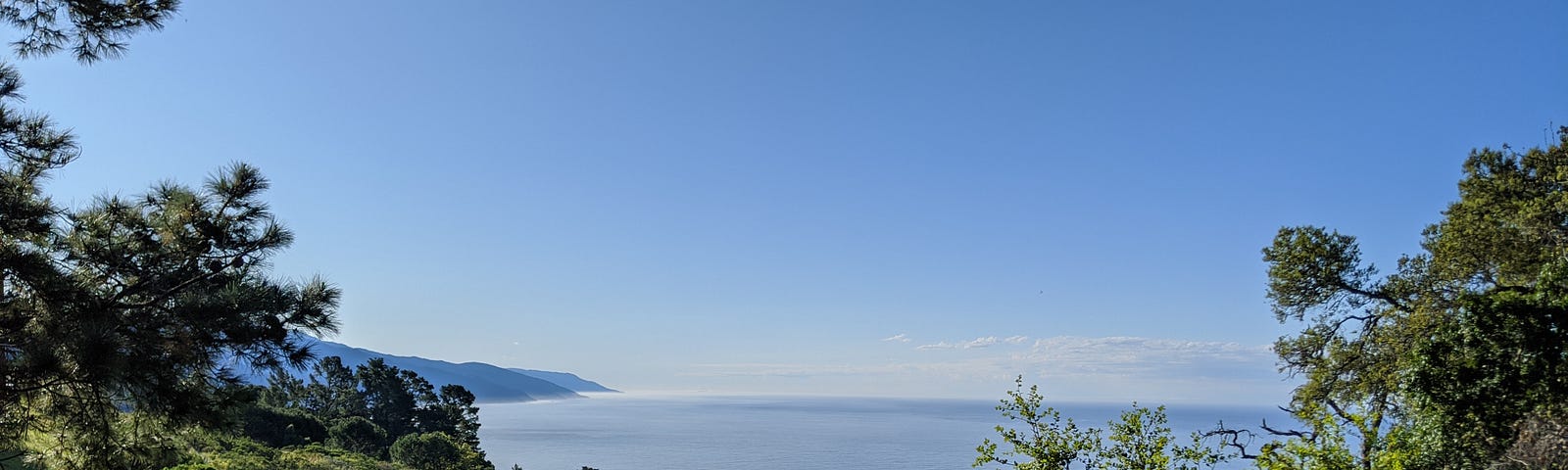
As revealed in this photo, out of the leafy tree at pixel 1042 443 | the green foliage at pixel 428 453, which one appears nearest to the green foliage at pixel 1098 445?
the leafy tree at pixel 1042 443

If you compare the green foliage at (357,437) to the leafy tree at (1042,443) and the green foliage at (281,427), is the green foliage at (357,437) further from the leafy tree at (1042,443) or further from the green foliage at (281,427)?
the leafy tree at (1042,443)

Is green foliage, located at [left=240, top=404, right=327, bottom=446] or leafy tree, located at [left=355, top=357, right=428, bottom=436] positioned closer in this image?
green foliage, located at [left=240, top=404, right=327, bottom=446]

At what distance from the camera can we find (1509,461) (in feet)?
37.6

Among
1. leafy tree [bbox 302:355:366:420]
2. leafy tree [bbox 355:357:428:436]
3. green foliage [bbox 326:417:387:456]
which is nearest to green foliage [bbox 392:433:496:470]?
green foliage [bbox 326:417:387:456]

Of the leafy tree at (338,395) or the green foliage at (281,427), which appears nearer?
the green foliage at (281,427)

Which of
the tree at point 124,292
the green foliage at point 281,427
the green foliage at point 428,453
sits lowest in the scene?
the green foliage at point 428,453

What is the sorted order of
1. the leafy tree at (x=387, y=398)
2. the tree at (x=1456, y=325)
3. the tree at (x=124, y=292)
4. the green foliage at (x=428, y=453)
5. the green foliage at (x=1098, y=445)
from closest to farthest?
the tree at (x=124, y=292), the green foliage at (x=1098, y=445), the tree at (x=1456, y=325), the green foliage at (x=428, y=453), the leafy tree at (x=387, y=398)

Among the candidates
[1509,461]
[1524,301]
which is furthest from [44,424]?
[1524,301]

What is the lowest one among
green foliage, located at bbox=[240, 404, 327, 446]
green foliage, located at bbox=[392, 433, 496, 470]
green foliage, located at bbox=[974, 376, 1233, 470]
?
green foliage, located at bbox=[392, 433, 496, 470]

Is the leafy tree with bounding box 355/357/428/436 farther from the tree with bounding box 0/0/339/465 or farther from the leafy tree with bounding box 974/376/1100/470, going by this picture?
the leafy tree with bounding box 974/376/1100/470

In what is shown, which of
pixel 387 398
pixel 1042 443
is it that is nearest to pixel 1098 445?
pixel 1042 443

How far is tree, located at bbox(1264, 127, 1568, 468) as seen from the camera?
12125 mm

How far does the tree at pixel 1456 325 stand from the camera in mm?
12125

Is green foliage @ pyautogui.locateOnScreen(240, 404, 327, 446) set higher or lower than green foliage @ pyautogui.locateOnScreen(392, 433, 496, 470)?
higher
